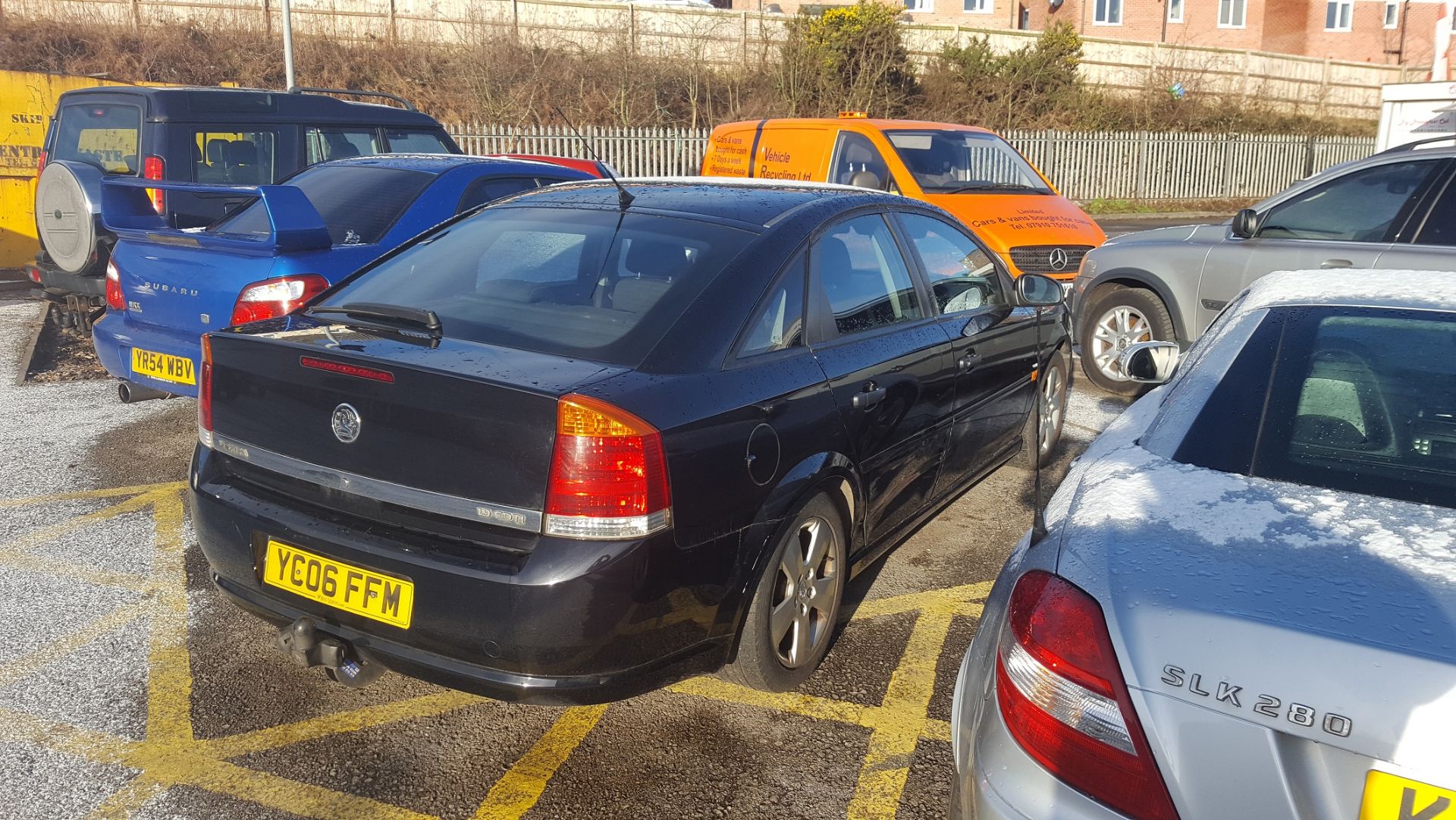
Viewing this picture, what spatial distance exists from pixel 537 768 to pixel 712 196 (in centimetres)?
200

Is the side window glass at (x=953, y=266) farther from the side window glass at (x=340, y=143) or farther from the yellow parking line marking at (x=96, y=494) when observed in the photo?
the side window glass at (x=340, y=143)

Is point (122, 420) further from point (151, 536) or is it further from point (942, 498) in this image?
point (942, 498)

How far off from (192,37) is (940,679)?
85.0 feet

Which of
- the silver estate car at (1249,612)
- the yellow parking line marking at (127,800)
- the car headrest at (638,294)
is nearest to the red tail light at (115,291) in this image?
the yellow parking line marking at (127,800)

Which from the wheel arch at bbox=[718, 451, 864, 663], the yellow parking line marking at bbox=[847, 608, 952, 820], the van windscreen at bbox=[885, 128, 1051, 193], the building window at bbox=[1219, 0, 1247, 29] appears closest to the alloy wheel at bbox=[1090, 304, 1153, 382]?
the van windscreen at bbox=[885, 128, 1051, 193]

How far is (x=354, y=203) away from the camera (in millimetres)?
5984

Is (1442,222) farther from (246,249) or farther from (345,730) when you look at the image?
(246,249)

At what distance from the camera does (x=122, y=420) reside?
21.2 ft

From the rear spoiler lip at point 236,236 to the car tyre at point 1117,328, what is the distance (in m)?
5.22

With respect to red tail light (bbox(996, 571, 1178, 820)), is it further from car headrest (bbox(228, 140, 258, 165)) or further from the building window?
the building window

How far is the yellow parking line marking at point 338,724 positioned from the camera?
3.07 m

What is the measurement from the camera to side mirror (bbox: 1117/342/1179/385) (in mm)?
3639

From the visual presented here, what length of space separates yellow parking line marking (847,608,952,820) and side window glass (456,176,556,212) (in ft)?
11.6

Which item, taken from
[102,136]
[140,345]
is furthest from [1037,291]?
[102,136]
